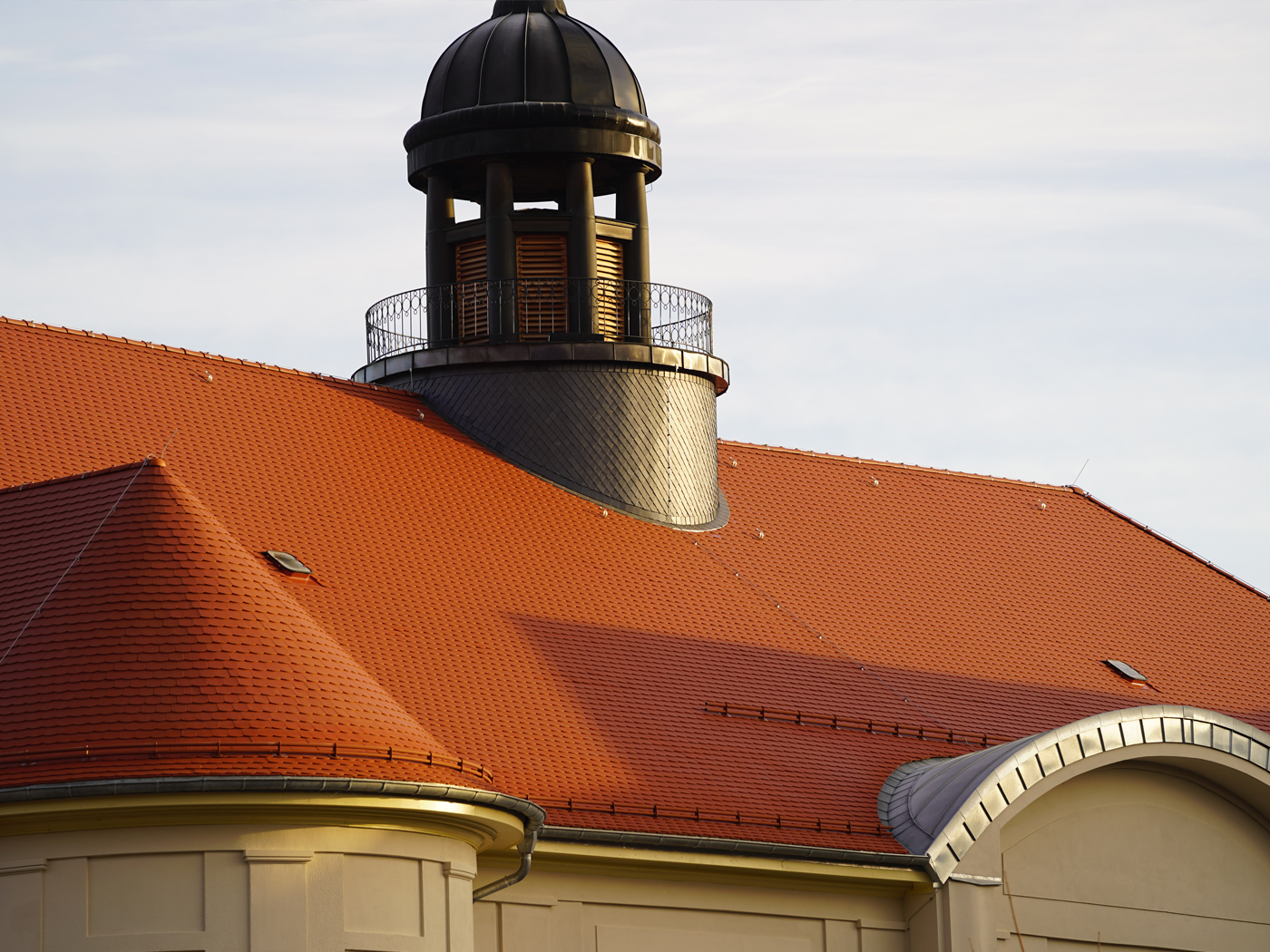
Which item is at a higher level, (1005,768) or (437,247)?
(437,247)

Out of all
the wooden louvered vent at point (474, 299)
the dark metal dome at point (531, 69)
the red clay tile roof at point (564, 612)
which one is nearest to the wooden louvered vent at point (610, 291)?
the wooden louvered vent at point (474, 299)

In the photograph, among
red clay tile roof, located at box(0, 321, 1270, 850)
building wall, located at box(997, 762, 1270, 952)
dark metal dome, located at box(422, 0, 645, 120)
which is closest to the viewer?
red clay tile roof, located at box(0, 321, 1270, 850)

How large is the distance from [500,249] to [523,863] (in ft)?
34.6

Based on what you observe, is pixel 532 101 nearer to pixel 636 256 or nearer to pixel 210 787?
pixel 636 256

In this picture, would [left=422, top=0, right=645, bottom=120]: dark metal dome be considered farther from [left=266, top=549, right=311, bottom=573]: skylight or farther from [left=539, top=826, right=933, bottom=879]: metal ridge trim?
[left=539, top=826, right=933, bottom=879]: metal ridge trim

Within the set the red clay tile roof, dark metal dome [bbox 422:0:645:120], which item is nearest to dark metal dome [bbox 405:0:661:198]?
dark metal dome [bbox 422:0:645:120]

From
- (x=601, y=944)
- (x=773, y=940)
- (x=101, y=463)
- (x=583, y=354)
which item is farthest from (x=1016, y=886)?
(x=101, y=463)

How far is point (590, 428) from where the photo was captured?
88.4 ft

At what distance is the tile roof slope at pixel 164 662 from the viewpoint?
55.2 feet

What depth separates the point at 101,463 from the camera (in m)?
22.2

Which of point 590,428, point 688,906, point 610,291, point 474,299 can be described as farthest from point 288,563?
point 610,291

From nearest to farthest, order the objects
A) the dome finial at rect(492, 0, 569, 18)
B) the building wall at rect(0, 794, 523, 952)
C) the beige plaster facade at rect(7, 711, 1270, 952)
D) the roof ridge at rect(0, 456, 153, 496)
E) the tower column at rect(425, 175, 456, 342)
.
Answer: the building wall at rect(0, 794, 523, 952)
the beige plaster facade at rect(7, 711, 1270, 952)
the roof ridge at rect(0, 456, 153, 496)
the tower column at rect(425, 175, 456, 342)
the dome finial at rect(492, 0, 569, 18)

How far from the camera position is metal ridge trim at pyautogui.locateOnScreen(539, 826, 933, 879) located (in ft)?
65.2

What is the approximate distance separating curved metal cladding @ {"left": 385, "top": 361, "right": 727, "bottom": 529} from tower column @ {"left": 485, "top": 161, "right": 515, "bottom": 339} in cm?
73
